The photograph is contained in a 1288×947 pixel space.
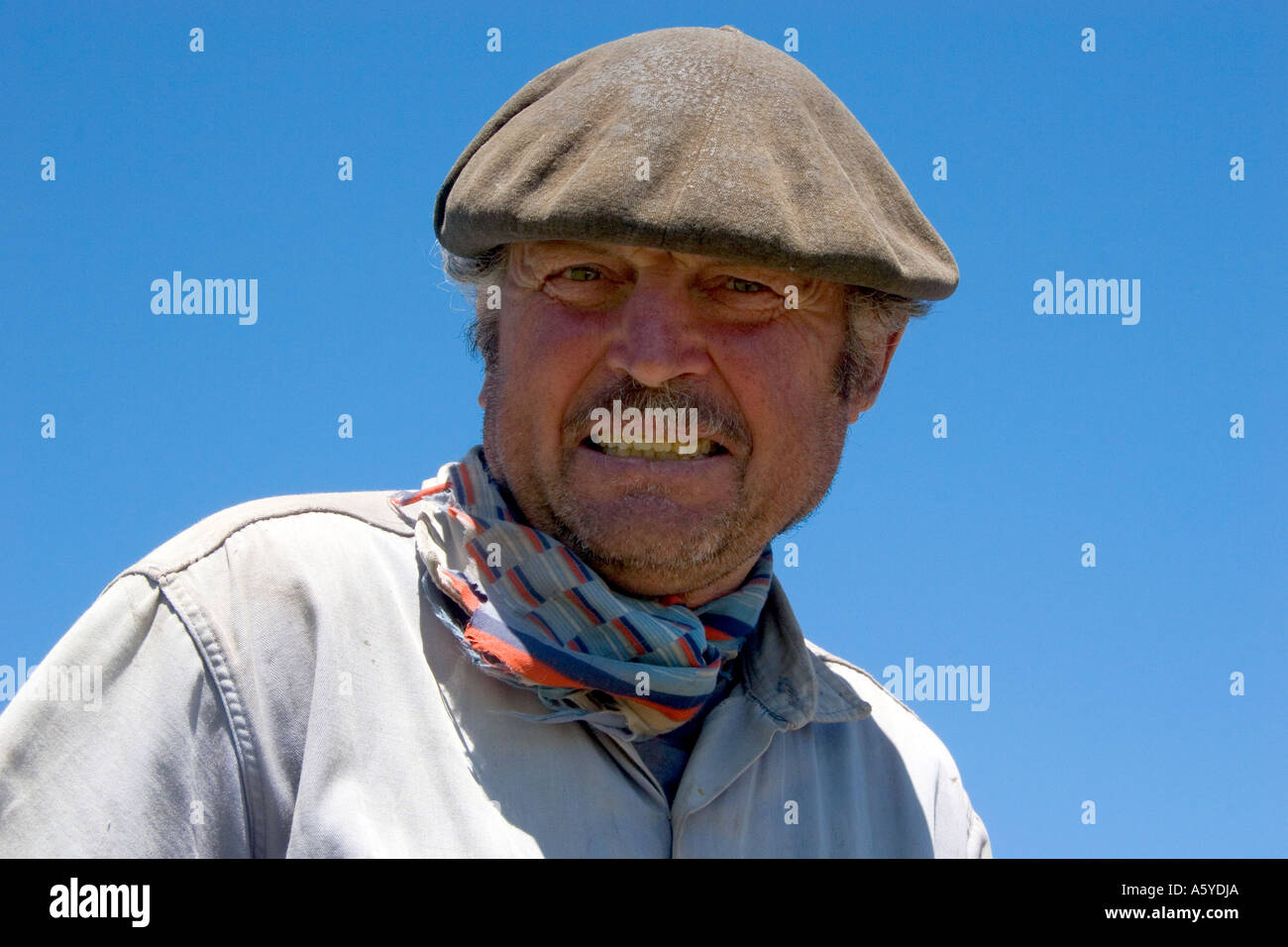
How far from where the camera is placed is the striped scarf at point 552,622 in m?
2.47

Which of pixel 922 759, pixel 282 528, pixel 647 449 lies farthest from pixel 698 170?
pixel 922 759

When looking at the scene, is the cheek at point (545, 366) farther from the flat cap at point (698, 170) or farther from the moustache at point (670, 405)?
the flat cap at point (698, 170)

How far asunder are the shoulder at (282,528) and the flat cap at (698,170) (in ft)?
2.01

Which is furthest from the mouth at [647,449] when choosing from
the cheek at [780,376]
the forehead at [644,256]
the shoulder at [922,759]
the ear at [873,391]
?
the shoulder at [922,759]

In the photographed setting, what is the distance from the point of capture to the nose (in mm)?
2592

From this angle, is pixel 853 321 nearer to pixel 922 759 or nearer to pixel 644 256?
pixel 644 256

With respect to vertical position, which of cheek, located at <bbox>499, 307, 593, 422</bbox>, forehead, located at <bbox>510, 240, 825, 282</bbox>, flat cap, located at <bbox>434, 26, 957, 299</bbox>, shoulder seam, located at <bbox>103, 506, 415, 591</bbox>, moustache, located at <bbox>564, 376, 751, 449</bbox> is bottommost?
shoulder seam, located at <bbox>103, 506, 415, 591</bbox>

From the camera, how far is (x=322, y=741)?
89.1 inches

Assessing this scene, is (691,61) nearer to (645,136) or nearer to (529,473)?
(645,136)

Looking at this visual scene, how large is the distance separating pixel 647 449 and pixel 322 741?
2.83 ft

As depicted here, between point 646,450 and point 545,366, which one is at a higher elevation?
point 545,366

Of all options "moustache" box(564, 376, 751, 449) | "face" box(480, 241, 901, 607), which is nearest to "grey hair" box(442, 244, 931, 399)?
"face" box(480, 241, 901, 607)

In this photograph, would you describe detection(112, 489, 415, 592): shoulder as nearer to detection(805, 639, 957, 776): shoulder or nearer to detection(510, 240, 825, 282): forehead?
detection(510, 240, 825, 282): forehead
